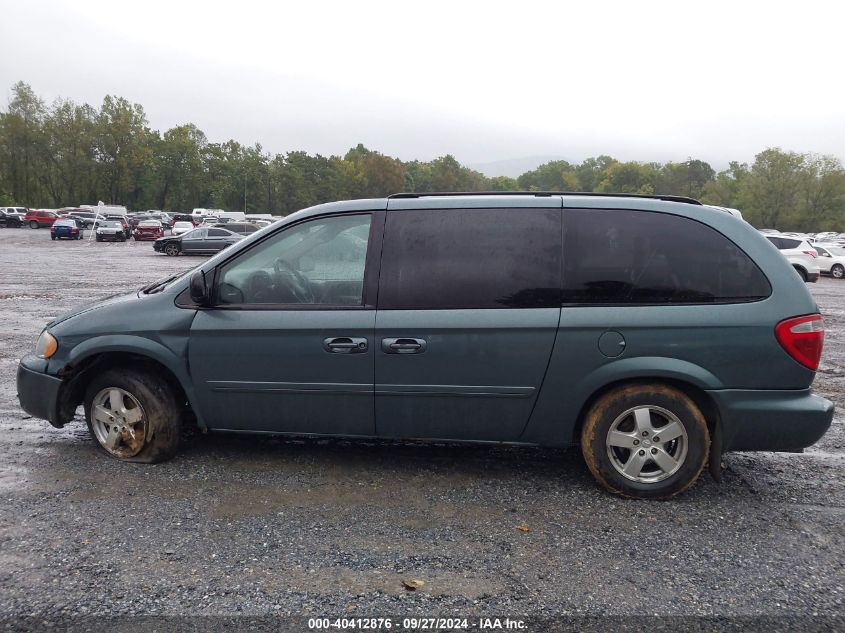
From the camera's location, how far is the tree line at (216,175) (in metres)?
82.9

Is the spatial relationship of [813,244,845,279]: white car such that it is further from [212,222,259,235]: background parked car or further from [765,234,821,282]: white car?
[212,222,259,235]: background parked car

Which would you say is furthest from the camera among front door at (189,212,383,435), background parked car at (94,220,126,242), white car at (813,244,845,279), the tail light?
background parked car at (94,220,126,242)

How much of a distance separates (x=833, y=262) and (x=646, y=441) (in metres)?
27.5

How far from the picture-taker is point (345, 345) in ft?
13.6

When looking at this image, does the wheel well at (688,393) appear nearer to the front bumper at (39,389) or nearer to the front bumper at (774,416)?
the front bumper at (774,416)

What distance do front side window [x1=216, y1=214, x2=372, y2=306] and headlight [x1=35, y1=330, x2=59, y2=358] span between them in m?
1.23

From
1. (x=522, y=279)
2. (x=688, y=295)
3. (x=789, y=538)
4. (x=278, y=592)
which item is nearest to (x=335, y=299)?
(x=522, y=279)

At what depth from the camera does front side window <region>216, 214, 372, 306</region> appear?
430cm

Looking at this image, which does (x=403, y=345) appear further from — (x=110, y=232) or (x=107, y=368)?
(x=110, y=232)

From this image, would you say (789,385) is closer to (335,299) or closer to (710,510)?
(710,510)

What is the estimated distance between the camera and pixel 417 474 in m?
4.43

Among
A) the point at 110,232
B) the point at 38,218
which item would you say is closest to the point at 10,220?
the point at 38,218

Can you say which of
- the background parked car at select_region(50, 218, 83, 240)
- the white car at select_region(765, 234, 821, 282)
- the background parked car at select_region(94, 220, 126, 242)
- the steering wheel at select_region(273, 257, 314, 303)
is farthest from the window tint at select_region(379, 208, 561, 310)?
the background parked car at select_region(50, 218, 83, 240)

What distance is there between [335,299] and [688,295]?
214 centimetres
